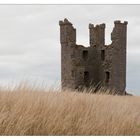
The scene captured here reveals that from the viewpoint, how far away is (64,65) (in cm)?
3831

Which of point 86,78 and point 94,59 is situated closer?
point 86,78

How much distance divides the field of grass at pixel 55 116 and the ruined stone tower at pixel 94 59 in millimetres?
28837

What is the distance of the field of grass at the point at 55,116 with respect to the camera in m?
7.01

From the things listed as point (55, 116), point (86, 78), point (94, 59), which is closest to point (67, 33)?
point (94, 59)

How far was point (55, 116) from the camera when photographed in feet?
24.7

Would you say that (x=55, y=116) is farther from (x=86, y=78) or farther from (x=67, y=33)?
(x=86, y=78)

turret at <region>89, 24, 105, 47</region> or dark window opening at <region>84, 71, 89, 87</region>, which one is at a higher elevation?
turret at <region>89, 24, 105, 47</region>

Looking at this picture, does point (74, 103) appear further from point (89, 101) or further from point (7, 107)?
point (7, 107)

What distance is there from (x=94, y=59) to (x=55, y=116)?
32.4 m

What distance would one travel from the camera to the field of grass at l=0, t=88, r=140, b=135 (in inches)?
276

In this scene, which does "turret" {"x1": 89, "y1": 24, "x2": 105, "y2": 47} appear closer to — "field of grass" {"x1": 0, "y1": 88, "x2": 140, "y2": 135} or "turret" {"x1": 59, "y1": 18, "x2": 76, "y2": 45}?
"turret" {"x1": 59, "y1": 18, "x2": 76, "y2": 45}

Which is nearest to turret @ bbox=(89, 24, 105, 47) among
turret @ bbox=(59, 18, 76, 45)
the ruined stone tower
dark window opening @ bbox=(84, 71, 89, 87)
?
the ruined stone tower

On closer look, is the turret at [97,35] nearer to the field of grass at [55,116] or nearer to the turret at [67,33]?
the turret at [67,33]

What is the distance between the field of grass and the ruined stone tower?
28.8m
